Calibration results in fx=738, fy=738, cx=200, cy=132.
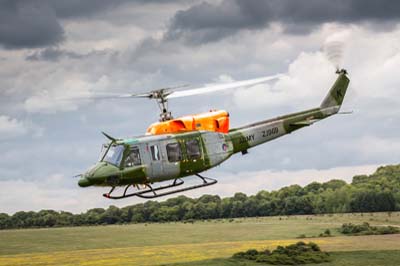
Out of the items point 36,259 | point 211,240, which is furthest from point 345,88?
point 211,240

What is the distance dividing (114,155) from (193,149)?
4.12 meters

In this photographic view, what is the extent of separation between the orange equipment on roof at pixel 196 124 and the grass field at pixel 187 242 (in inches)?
3220

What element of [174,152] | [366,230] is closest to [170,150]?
[174,152]

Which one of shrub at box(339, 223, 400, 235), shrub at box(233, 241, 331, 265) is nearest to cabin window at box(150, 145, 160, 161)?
shrub at box(233, 241, 331, 265)

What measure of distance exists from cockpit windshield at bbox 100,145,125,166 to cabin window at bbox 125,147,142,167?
381 mm

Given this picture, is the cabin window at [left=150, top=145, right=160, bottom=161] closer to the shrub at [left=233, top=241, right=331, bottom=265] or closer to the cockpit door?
the cockpit door

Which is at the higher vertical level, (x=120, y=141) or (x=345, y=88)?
(x=345, y=88)

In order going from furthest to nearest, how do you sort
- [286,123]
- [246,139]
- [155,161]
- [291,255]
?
[291,255]
[286,123]
[246,139]
[155,161]

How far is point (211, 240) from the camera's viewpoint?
515ft

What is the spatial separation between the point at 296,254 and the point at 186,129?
89341 mm

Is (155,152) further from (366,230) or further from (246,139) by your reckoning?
(366,230)

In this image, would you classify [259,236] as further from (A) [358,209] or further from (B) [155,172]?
(B) [155,172]

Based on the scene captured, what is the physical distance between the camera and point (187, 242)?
155 meters

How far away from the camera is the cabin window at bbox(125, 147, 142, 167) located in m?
33.9
